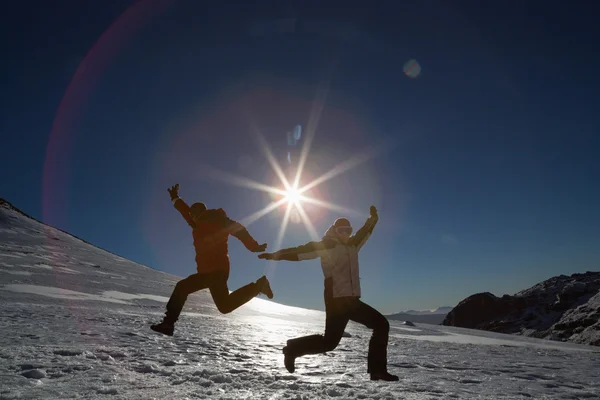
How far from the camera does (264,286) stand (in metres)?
6.69

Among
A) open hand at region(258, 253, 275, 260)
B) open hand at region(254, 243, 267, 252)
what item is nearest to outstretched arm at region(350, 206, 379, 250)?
open hand at region(258, 253, 275, 260)

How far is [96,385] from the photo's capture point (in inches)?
157

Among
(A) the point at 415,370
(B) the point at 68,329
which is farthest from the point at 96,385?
(A) the point at 415,370

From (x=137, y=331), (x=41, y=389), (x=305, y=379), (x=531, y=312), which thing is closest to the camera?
(x=41, y=389)

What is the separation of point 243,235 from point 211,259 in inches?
26.1

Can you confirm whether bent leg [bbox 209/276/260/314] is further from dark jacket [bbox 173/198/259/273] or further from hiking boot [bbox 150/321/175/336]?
hiking boot [bbox 150/321/175/336]

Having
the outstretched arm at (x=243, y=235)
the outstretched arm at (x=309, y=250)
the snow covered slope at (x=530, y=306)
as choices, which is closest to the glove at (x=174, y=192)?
the outstretched arm at (x=243, y=235)

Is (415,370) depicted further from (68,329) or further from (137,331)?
(68,329)

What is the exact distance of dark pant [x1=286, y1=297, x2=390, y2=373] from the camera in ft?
17.3

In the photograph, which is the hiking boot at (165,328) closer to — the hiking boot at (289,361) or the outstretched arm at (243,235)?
the outstretched arm at (243,235)

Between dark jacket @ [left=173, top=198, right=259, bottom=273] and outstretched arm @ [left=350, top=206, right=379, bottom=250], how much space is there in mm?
1747

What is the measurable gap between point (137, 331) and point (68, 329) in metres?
1.29

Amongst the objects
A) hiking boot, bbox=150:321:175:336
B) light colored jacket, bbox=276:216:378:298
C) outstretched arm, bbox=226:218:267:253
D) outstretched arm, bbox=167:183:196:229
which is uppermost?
outstretched arm, bbox=167:183:196:229

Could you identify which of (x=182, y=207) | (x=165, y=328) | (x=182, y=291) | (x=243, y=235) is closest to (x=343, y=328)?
(x=243, y=235)
